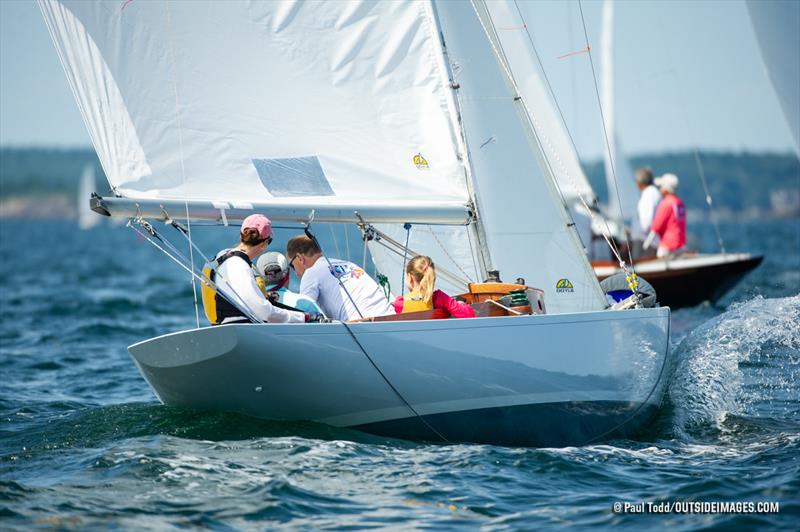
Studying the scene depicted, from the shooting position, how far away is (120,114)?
665 centimetres

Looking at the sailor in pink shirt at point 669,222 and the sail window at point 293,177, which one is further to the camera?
the sailor in pink shirt at point 669,222

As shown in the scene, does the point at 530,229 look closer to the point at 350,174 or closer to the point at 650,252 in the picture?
the point at 350,174

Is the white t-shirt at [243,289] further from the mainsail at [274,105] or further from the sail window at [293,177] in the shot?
the sail window at [293,177]

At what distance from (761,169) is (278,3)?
460 ft

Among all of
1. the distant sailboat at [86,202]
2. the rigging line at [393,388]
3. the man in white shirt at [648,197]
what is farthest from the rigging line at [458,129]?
the distant sailboat at [86,202]

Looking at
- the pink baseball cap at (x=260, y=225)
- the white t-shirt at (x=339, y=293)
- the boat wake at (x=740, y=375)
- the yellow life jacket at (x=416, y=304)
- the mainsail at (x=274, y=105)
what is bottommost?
the boat wake at (x=740, y=375)

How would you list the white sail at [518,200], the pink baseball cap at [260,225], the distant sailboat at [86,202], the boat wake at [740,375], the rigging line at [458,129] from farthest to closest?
the distant sailboat at [86,202], the white sail at [518,200], the boat wake at [740,375], the rigging line at [458,129], the pink baseball cap at [260,225]

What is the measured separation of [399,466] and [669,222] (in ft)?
32.1

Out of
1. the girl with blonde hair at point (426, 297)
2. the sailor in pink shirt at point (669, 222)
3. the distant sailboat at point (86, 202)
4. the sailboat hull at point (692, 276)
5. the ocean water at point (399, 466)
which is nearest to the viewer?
the ocean water at point (399, 466)

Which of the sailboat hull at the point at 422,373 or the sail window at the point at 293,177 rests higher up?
the sail window at the point at 293,177

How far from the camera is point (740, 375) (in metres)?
8.20

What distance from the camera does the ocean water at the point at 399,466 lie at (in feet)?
17.0

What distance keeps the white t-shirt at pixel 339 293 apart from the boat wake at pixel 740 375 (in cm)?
227

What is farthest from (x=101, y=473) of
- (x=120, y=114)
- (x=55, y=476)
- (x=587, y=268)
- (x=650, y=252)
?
(x=650, y=252)
